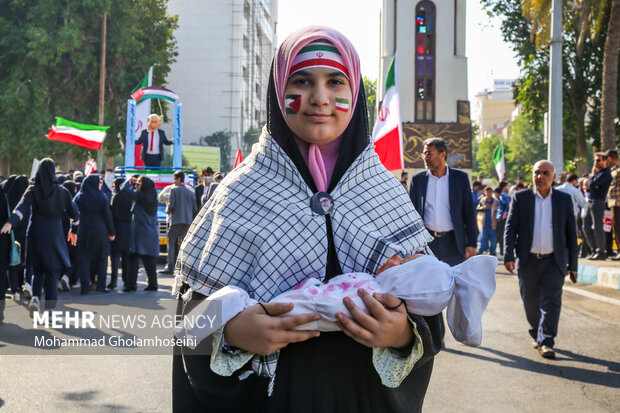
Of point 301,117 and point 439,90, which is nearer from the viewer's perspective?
point 301,117

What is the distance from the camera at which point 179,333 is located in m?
1.96

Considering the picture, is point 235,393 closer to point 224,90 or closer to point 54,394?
point 54,394

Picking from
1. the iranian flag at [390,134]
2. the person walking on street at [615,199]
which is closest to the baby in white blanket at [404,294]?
the iranian flag at [390,134]

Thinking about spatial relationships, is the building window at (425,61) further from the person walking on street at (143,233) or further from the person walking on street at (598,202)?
the person walking on street at (143,233)

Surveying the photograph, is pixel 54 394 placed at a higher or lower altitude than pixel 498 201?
lower

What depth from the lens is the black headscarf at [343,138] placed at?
83.1 inches

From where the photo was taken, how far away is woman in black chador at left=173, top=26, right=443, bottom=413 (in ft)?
6.19

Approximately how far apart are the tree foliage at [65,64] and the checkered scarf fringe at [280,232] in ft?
92.1

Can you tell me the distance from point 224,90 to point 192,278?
63404mm

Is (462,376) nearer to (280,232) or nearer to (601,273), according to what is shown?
(280,232)

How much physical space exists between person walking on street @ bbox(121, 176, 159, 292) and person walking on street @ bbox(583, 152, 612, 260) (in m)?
8.31

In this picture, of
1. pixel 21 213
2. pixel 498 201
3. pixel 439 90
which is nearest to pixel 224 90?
pixel 439 90

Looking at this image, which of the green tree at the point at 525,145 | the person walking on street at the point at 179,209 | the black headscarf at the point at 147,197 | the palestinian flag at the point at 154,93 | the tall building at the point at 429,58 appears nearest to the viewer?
the black headscarf at the point at 147,197

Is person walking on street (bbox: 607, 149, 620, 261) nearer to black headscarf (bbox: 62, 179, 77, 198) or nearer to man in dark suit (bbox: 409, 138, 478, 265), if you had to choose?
man in dark suit (bbox: 409, 138, 478, 265)
